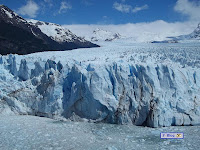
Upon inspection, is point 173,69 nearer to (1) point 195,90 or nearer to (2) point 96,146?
(1) point 195,90

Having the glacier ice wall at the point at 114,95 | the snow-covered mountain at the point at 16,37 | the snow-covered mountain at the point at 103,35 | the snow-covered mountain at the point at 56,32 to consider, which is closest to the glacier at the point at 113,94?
the glacier ice wall at the point at 114,95

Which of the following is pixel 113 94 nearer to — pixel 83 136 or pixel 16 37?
pixel 83 136

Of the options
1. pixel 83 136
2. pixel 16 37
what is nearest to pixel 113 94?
pixel 83 136

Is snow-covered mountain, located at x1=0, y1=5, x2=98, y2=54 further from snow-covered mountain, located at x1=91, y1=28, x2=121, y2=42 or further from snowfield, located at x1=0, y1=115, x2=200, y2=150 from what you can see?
snow-covered mountain, located at x1=91, y1=28, x2=121, y2=42

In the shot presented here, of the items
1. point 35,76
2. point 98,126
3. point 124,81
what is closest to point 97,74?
point 124,81

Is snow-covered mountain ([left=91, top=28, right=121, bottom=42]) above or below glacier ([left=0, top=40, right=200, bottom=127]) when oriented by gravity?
above

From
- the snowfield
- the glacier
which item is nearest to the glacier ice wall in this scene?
the glacier

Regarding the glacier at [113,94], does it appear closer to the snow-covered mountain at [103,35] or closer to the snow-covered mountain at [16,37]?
the snow-covered mountain at [16,37]
